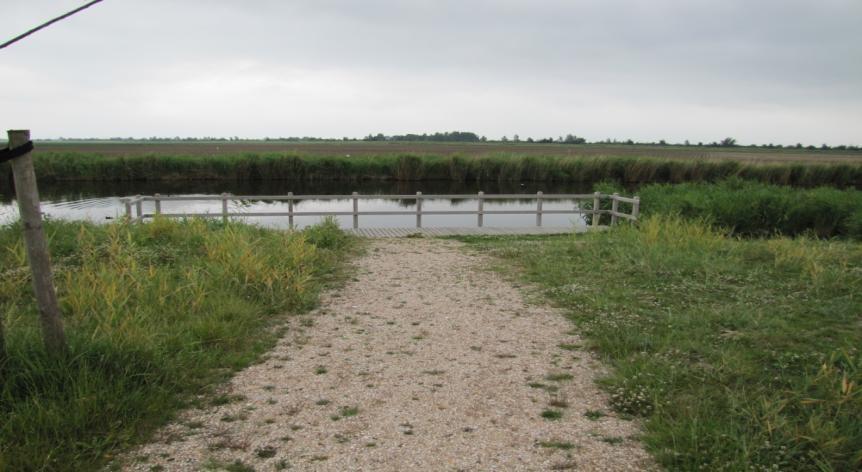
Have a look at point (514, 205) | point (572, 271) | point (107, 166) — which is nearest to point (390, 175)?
→ point (514, 205)

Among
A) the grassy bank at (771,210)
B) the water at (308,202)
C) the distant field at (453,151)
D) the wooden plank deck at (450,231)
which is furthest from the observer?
the distant field at (453,151)

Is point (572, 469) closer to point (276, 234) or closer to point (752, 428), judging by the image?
point (752, 428)

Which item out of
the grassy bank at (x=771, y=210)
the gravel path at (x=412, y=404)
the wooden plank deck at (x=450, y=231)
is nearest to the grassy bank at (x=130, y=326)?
the gravel path at (x=412, y=404)

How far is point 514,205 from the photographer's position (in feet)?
91.5

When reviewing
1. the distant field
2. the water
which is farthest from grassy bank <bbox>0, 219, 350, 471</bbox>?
the distant field

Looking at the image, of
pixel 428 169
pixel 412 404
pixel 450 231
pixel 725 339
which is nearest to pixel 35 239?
pixel 412 404

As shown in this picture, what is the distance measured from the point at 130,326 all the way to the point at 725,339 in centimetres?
589

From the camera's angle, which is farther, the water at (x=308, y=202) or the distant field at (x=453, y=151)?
the distant field at (x=453, y=151)

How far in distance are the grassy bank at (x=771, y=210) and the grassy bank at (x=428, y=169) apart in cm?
2131

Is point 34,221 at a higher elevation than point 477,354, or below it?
higher

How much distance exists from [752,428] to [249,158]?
3806 cm

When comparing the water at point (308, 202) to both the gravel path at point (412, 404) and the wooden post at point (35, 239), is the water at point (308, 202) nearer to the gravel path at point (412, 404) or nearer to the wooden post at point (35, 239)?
the gravel path at point (412, 404)

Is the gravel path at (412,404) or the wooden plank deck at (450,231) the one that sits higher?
the gravel path at (412,404)

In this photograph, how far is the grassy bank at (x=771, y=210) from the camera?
14.5 meters
